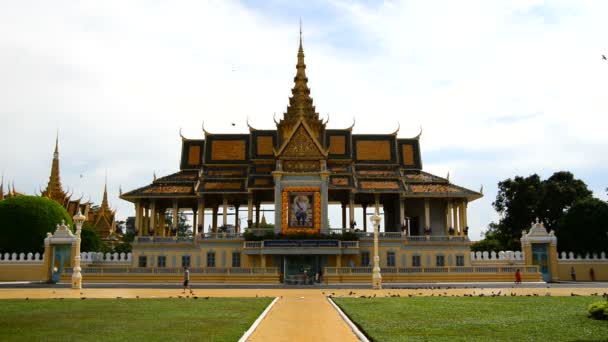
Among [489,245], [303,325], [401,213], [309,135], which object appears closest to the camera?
[303,325]

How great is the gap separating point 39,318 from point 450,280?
30853mm

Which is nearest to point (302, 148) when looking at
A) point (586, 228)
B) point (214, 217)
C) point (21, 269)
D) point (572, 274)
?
point (214, 217)

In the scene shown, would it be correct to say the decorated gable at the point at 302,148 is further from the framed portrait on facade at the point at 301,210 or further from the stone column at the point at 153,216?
the stone column at the point at 153,216

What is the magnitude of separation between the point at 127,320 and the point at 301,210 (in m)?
33.6

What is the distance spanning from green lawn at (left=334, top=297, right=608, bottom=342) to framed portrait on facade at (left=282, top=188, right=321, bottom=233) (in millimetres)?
26852

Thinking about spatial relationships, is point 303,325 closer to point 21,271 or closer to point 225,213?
point 225,213

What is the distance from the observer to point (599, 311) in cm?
1627

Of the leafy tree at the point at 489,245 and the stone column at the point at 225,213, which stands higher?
the stone column at the point at 225,213

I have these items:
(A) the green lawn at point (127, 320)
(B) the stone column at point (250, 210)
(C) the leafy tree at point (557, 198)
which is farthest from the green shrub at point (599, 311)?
(C) the leafy tree at point (557, 198)

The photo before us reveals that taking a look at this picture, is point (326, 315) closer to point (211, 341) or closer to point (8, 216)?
point (211, 341)

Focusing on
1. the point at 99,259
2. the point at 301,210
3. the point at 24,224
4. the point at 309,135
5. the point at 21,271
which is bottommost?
the point at 21,271

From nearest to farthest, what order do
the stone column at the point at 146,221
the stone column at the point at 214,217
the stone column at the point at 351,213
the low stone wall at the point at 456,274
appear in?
1. the low stone wall at the point at 456,274
2. the stone column at the point at 351,213
3. the stone column at the point at 146,221
4. the stone column at the point at 214,217

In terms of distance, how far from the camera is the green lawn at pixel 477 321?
43.8 feet

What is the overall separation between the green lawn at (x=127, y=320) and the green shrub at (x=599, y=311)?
873 cm
